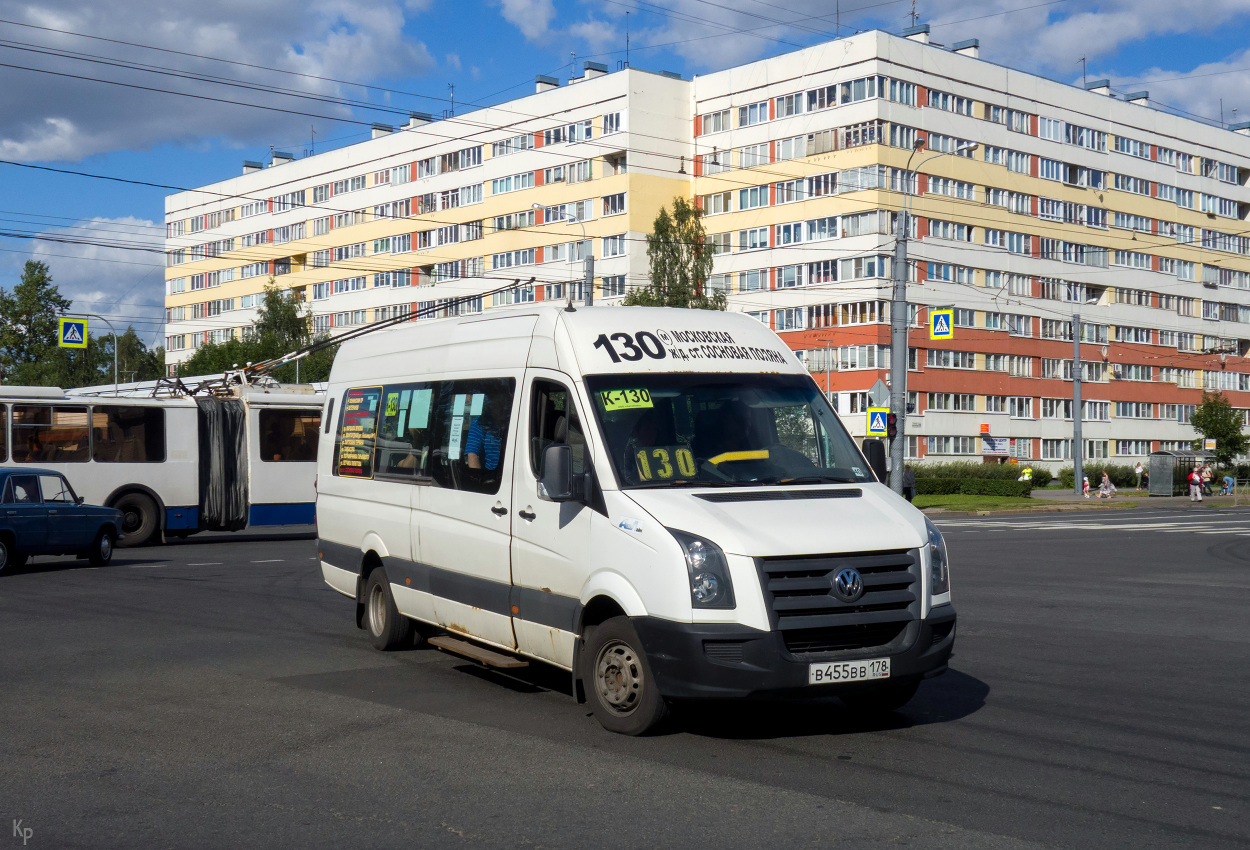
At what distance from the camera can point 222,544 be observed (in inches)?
1021

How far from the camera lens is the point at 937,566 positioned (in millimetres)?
7445

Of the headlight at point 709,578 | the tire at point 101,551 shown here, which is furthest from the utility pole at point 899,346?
the headlight at point 709,578

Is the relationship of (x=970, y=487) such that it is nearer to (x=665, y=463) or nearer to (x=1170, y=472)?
(x=1170, y=472)

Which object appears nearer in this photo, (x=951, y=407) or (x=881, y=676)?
(x=881, y=676)

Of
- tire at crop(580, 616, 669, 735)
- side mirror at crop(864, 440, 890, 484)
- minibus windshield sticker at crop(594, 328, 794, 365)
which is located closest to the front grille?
tire at crop(580, 616, 669, 735)

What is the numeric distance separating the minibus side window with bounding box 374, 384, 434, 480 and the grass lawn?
38.6m

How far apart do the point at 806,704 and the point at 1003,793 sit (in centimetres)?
240

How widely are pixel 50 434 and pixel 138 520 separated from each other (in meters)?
2.33

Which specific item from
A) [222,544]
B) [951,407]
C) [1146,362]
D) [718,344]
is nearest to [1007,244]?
[951,407]

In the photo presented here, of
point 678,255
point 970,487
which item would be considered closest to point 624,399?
point 678,255

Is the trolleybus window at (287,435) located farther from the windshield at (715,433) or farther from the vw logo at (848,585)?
the vw logo at (848,585)

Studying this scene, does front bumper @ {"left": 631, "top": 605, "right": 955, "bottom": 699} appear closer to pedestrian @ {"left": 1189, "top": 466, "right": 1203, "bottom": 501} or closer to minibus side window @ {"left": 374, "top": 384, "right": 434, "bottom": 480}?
minibus side window @ {"left": 374, "top": 384, "right": 434, "bottom": 480}

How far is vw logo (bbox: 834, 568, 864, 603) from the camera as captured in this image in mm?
6980

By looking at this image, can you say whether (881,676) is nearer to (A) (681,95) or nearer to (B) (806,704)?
(B) (806,704)
